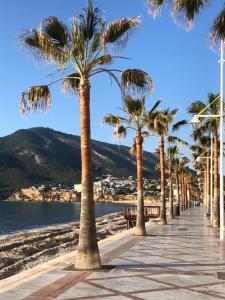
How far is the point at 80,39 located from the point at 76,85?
2.50 meters

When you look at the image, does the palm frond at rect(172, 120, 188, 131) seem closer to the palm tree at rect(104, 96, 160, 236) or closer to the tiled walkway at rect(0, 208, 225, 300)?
the palm tree at rect(104, 96, 160, 236)

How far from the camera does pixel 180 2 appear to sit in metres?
11.2

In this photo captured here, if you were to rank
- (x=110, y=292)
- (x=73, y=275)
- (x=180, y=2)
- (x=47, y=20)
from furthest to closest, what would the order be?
(x=47, y=20)
(x=73, y=275)
(x=180, y=2)
(x=110, y=292)

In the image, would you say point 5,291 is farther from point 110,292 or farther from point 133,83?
point 133,83

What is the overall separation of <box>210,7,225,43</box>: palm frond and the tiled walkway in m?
5.52

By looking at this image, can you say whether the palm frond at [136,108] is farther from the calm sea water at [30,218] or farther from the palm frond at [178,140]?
the calm sea water at [30,218]

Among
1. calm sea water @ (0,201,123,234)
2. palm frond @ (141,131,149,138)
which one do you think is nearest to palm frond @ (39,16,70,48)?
palm frond @ (141,131,149,138)

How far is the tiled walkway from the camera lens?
9684 mm

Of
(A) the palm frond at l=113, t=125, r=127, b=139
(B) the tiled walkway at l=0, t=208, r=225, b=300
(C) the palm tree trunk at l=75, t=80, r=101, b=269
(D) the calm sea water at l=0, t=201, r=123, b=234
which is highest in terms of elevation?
(A) the palm frond at l=113, t=125, r=127, b=139

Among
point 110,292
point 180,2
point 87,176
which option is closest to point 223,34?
point 180,2

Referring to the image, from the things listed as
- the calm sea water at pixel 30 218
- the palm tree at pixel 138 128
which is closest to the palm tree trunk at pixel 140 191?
the palm tree at pixel 138 128

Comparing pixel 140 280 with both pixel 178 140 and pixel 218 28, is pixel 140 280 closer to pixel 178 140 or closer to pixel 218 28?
pixel 218 28

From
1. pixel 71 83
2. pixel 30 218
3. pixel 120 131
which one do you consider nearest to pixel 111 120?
pixel 120 131

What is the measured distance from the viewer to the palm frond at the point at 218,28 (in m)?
11.3
